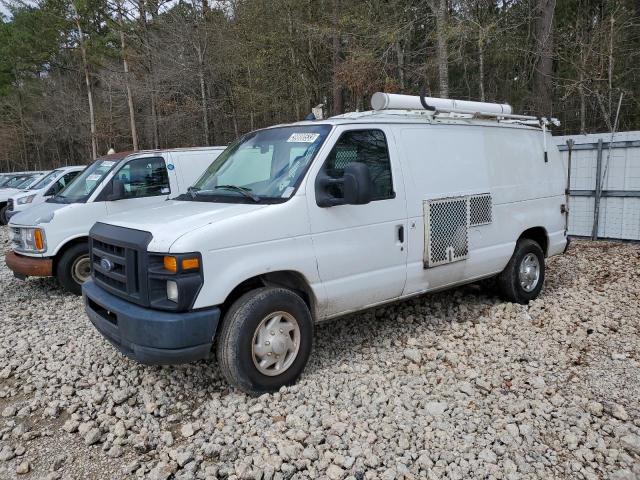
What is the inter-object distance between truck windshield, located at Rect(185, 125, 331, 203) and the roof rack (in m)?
0.87

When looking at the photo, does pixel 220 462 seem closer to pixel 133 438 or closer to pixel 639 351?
pixel 133 438

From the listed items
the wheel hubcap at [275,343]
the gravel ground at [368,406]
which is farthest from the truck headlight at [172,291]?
the gravel ground at [368,406]

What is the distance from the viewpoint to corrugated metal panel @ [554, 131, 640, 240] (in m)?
8.72

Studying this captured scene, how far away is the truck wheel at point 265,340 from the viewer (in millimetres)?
3584

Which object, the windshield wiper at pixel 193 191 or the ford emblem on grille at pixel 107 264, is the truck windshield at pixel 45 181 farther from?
the ford emblem on grille at pixel 107 264

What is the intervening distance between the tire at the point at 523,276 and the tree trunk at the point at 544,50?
10065mm

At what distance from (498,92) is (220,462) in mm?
20160

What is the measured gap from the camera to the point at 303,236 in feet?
12.8

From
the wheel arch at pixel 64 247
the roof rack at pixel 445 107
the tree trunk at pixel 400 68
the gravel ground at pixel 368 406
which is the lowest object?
the gravel ground at pixel 368 406

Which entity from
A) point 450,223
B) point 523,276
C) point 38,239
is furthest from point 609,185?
point 38,239

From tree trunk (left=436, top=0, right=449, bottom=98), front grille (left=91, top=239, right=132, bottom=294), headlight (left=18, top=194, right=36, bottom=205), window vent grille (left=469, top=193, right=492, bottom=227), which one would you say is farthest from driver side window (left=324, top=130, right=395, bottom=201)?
headlight (left=18, top=194, right=36, bottom=205)

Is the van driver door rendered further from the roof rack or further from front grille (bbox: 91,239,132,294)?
front grille (bbox: 91,239,132,294)

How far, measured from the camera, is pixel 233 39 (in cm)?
2027

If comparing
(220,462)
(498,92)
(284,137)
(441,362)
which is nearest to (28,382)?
(220,462)
